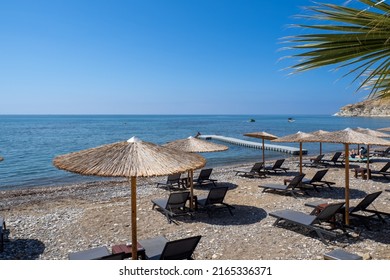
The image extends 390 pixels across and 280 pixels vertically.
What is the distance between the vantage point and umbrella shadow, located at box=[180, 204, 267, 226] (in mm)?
7903

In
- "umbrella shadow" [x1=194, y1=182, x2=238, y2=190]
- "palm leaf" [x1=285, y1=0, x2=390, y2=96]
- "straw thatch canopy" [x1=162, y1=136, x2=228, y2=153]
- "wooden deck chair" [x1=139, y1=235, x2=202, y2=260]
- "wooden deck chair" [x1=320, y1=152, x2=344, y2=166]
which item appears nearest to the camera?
"palm leaf" [x1=285, y1=0, x2=390, y2=96]

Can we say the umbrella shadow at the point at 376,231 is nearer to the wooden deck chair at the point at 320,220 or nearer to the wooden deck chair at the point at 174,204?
the wooden deck chair at the point at 320,220

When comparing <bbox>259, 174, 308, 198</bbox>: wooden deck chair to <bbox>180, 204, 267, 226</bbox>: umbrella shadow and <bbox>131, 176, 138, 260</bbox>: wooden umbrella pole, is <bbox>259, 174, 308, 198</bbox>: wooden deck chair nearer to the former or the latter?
<bbox>180, 204, 267, 226</bbox>: umbrella shadow

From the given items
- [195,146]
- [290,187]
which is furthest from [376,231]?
[195,146]

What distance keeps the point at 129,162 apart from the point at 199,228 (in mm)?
3692

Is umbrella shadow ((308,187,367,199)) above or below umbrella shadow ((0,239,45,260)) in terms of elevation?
above

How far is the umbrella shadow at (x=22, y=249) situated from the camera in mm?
6137

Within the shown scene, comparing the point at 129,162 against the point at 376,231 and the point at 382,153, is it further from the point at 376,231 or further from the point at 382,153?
the point at 382,153

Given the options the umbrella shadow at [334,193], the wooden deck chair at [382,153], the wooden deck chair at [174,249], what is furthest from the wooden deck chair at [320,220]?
the wooden deck chair at [382,153]

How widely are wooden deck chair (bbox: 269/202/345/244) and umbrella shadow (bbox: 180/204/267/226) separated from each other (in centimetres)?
84

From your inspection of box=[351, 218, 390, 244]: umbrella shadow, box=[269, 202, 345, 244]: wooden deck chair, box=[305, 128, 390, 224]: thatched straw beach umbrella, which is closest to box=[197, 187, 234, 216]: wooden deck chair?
box=[269, 202, 345, 244]: wooden deck chair

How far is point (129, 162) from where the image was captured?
14.3 feet
